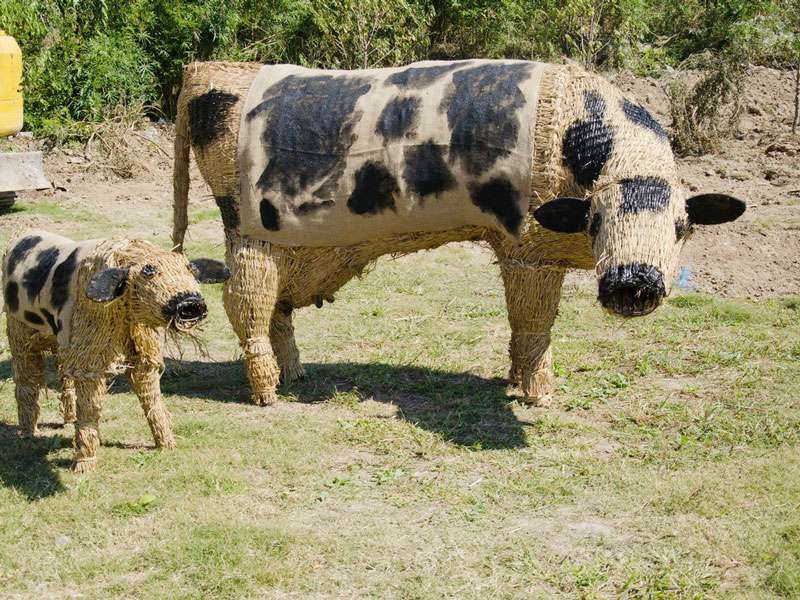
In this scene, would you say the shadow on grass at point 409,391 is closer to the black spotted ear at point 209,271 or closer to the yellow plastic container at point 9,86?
the black spotted ear at point 209,271

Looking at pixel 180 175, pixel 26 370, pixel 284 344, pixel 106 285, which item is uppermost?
pixel 180 175

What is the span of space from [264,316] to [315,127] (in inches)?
51.3

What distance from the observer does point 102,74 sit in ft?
44.5

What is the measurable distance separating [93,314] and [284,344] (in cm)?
206

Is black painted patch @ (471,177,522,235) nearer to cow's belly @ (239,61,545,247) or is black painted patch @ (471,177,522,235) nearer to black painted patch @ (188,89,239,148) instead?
cow's belly @ (239,61,545,247)

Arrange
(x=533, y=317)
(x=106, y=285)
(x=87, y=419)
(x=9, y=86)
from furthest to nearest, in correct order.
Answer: (x=9, y=86)
(x=533, y=317)
(x=87, y=419)
(x=106, y=285)

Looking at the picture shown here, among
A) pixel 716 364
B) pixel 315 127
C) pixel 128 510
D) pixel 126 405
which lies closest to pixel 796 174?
pixel 716 364

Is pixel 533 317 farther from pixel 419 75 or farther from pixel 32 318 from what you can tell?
pixel 32 318

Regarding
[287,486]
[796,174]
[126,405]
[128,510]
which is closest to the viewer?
[128,510]

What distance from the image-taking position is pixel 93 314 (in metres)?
5.09

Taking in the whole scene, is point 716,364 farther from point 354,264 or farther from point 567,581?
point 567,581

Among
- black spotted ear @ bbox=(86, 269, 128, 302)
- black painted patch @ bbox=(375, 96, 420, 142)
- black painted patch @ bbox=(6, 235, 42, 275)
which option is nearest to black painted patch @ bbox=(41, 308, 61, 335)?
black painted patch @ bbox=(6, 235, 42, 275)

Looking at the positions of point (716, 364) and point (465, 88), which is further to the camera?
point (716, 364)

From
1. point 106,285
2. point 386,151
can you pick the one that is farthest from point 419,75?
point 106,285
